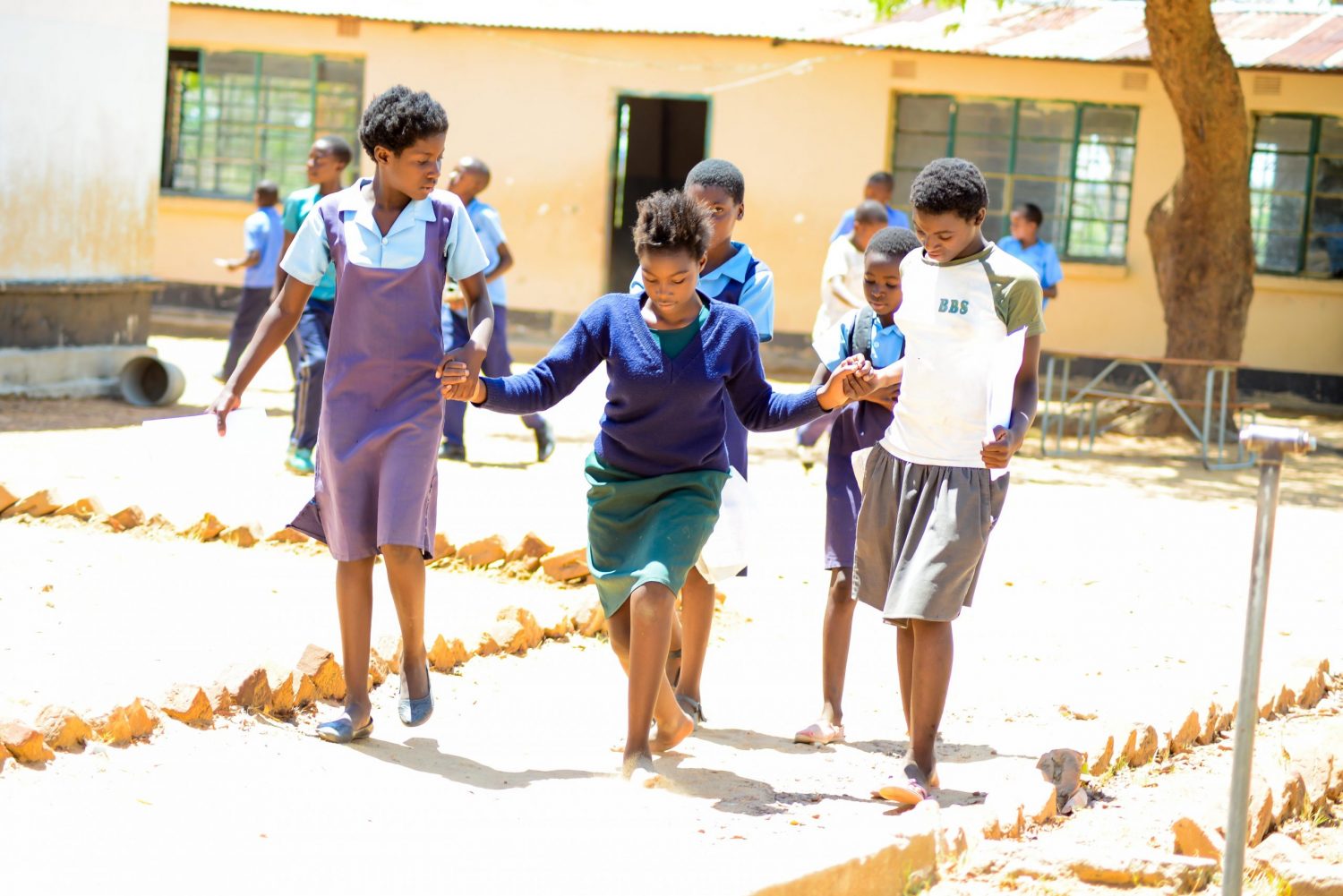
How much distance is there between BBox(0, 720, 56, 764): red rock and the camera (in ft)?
12.2

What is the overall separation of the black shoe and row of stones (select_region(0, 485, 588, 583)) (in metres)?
3.31

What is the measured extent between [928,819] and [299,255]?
7.27 feet

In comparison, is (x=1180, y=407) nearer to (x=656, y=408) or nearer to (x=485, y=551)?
(x=485, y=551)

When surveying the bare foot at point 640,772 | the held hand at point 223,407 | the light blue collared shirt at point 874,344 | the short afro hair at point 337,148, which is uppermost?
the short afro hair at point 337,148

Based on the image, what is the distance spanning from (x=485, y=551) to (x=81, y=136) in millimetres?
6556

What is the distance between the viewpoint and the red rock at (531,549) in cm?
639

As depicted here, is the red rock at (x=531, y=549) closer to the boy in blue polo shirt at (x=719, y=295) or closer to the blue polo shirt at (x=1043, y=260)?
the boy in blue polo shirt at (x=719, y=295)

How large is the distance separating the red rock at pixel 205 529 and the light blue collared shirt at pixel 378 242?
2.57 m

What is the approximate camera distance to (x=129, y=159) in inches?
465

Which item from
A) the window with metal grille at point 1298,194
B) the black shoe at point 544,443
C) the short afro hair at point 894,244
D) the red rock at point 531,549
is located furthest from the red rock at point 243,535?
the window with metal grille at point 1298,194

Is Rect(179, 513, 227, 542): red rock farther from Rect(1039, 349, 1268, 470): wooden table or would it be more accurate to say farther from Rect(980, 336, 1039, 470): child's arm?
Rect(1039, 349, 1268, 470): wooden table

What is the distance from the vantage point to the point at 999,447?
3881 mm

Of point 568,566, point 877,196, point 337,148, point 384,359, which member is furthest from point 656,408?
point 877,196

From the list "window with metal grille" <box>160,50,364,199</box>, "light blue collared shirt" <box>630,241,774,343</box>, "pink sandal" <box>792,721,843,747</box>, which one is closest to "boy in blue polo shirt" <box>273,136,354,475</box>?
"light blue collared shirt" <box>630,241,774,343</box>
